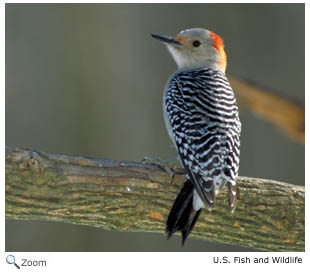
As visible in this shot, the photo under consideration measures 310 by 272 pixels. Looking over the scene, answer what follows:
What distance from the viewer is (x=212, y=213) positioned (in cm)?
457

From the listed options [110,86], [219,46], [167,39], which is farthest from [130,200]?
[110,86]

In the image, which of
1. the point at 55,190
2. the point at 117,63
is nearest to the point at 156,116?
the point at 117,63

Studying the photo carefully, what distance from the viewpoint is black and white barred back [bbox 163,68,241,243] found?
4270mm

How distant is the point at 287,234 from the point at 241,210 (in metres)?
0.49

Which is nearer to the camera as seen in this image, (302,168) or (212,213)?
(212,213)

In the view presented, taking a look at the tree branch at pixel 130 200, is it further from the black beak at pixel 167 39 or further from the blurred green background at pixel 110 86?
the blurred green background at pixel 110 86

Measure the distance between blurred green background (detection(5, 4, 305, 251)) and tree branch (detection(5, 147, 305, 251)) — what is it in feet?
8.26

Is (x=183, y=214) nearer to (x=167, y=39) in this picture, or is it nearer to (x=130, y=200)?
(x=130, y=200)

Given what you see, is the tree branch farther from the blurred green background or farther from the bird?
the blurred green background

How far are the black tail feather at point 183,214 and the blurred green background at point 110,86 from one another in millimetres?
3019

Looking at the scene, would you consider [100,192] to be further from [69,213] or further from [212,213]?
[212,213]

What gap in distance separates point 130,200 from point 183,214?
41cm
